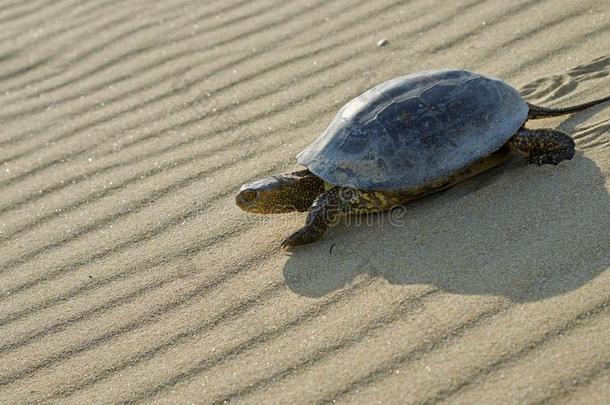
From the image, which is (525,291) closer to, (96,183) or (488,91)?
(488,91)

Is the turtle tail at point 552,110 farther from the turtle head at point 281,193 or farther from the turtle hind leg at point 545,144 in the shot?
the turtle head at point 281,193

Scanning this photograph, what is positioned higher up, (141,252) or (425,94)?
(425,94)

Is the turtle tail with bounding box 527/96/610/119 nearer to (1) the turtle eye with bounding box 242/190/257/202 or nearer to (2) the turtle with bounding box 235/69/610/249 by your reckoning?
(2) the turtle with bounding box 235/69/610/249

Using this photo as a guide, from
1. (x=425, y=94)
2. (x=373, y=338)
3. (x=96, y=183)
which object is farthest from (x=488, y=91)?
(x=96, y=183)

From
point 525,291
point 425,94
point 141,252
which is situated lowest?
point 525,291

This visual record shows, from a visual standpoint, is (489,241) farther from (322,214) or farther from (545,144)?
(322,214)

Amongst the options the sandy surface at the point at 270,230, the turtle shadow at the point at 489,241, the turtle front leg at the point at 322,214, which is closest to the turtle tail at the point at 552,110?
the sandy surface at the point at 270,230
